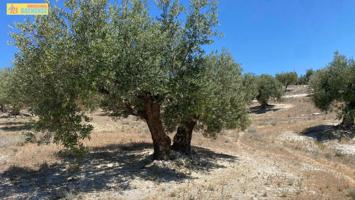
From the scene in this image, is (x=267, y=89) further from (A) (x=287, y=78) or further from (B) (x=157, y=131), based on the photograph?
(B) (x=157, y=131)

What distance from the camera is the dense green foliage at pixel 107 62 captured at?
17.9 m

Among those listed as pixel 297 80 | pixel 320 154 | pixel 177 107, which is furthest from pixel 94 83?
pixel 297 80

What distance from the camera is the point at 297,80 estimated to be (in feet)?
460

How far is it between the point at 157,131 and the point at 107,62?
22.8 ft

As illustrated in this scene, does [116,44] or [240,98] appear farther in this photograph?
[240,98]

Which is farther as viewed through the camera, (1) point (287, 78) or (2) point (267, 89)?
(1) point (287, 78)

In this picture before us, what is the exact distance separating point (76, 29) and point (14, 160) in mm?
11759

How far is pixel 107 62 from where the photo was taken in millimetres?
17562

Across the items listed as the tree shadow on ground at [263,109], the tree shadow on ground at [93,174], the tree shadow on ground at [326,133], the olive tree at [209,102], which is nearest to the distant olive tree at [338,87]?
the tree shadow on ground at [326,133]

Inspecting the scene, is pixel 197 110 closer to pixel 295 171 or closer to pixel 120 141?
pixel 295 171

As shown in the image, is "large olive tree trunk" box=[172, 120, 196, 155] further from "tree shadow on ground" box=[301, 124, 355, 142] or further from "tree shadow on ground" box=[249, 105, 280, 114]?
"tree shadow on ground" box=[249, 105, 280, 114]

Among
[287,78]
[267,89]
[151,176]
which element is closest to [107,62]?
[151,176]

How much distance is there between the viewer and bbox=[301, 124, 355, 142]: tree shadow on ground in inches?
1762

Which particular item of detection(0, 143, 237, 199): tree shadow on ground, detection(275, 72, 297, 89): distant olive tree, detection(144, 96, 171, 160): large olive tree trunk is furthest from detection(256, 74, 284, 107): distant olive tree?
detection(144, 96, 171, 160): large olive tree trunk
